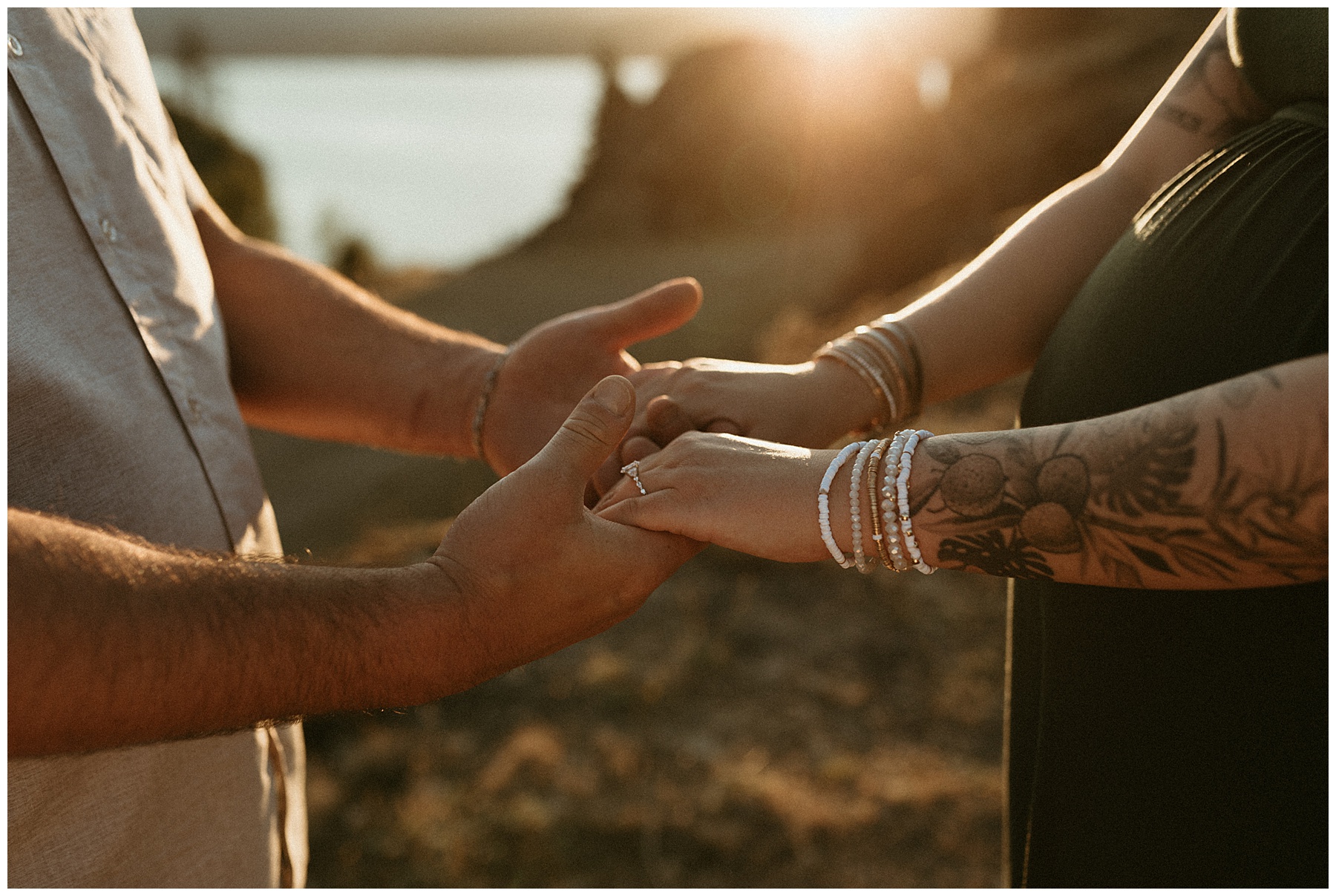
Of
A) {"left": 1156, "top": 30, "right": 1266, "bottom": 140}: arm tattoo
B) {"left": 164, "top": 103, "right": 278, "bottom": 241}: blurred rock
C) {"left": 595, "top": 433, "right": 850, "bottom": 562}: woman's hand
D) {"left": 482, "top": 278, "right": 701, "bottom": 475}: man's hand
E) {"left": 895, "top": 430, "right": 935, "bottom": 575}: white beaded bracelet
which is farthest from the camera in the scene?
{"left": 164, "top": 103, "right": 278, "bottom": 241}: blurred rock

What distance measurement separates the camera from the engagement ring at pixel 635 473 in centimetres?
179

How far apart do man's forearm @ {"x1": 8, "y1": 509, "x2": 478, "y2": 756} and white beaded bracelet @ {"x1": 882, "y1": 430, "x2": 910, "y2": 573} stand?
25.5 inches

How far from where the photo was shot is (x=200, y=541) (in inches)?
63.7

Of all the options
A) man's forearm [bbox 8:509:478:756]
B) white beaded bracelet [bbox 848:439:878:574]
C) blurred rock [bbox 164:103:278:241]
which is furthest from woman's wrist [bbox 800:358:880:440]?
blurred rock [bbox 164:103:278:241]

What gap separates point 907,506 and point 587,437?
522 mm

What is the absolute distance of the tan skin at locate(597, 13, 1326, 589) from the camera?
1.13m

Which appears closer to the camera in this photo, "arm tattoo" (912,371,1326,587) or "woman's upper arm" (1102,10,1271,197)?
"arm tattoo" (912,371,1326,587)

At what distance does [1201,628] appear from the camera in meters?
1.35

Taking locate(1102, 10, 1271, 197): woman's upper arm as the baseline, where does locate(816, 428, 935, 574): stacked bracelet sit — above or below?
below

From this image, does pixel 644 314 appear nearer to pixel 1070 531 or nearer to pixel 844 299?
pixel 1070 531

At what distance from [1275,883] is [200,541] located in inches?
68.4

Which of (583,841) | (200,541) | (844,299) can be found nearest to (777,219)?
(844,299)

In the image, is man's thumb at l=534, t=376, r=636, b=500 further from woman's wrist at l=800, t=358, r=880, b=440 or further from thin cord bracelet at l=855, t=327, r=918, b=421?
thin cord bracelet at l=855, t=327, r=918, b=421

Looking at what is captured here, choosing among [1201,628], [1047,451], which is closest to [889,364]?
[1047,451]
